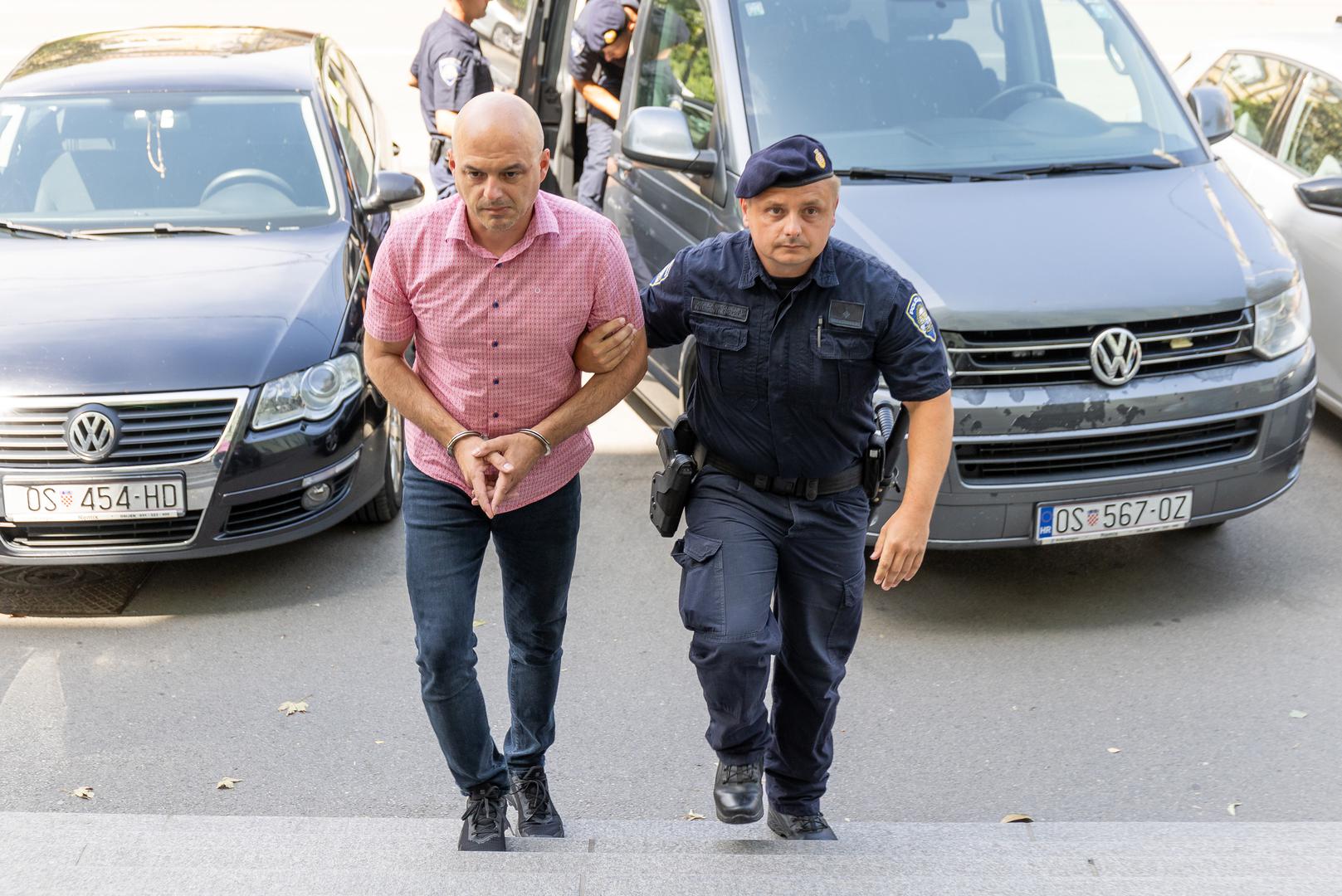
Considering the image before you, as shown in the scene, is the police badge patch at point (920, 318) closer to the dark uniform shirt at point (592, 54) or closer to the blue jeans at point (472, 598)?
the blue jeans at point (472, 598)

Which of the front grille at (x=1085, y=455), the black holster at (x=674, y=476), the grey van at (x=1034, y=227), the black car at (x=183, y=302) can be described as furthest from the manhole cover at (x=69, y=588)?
the front grille at (x=1085, y=455)

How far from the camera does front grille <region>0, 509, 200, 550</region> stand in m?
5.16

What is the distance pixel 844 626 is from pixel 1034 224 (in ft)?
7.40

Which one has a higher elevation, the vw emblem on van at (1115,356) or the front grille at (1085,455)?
the vw emblem on van at (1115,356)

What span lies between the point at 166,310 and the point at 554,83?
4666mm

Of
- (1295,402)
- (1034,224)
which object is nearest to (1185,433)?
(1295,402)

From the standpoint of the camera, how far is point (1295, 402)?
5.24 meters

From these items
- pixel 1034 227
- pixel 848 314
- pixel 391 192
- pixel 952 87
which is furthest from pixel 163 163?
pixel 848 314

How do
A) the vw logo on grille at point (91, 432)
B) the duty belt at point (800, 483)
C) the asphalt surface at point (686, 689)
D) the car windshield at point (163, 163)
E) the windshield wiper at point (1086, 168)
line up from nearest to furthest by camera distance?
the duty belt at point (800, 483) → the asphalt surface at point (686, 689) → the vw logo on grille at point (91, 432) → the windshield wiper at point (1086, 168) → the car windshield at point (163, 163)

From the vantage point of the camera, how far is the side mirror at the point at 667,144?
18.6ft

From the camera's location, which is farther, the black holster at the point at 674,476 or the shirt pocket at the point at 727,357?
the black holster at the point at 674,476

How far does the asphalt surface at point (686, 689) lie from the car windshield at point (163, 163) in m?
1.46

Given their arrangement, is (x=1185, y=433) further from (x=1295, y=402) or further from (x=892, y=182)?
(x=892, y=182)

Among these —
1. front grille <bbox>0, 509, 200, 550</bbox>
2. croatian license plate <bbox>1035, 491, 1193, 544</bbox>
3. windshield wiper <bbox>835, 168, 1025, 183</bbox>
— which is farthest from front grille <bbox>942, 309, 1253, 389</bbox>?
front grille <bbox>0, 509, 200, 550</bbox>
